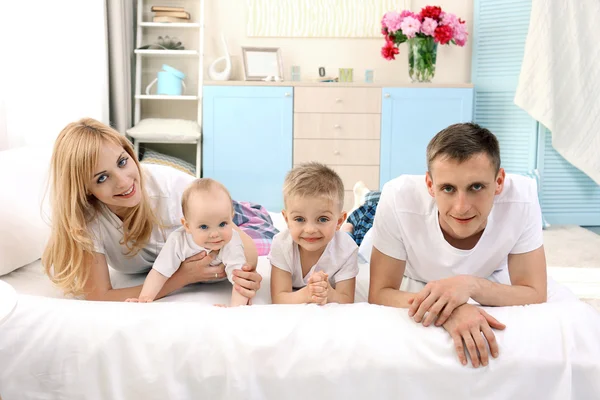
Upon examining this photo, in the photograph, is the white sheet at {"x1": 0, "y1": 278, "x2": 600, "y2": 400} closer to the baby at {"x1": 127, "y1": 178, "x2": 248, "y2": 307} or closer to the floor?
the baby at {"x1": 127, "y1": 178, "x2": 248, "y2": 307}

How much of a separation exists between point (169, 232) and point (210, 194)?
1.15 ft

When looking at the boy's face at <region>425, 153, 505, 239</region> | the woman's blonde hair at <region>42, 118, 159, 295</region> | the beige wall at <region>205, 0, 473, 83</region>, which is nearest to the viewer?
the boy's face at <region>425, 153, 505, 239</region>

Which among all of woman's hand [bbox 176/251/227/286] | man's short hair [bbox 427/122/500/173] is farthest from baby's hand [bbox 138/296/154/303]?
man's short hair [bbox 427/122/500/173]

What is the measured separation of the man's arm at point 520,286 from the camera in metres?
1.46

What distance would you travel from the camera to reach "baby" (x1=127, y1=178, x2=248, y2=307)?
1644 mm

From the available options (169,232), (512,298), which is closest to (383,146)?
(169,232)

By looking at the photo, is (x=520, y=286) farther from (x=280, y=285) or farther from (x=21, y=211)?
(x=21, y=211)

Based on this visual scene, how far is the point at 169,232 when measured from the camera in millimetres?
1943

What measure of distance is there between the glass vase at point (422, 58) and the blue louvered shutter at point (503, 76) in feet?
1.38

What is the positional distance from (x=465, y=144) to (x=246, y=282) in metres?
0.63

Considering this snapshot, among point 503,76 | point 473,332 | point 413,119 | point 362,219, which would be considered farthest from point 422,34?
point 473,332

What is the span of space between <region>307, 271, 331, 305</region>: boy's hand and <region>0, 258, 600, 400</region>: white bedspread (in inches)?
2.9

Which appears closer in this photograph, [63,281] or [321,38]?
[63,281]

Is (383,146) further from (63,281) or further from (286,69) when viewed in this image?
(63,281)
